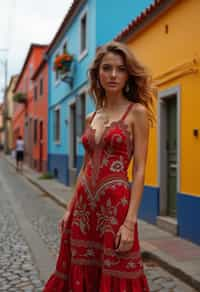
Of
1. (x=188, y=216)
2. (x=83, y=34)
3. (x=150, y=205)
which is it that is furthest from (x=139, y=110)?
(x=83, y=34)

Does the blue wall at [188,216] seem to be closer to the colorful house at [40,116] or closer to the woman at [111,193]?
the woman at [111,193]

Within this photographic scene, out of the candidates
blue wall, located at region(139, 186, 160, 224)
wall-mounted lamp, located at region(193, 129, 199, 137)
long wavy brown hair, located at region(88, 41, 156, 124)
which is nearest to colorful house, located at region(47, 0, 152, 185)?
blue wall, located at region(139, 186, 160, 224)

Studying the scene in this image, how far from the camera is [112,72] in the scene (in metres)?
2.61

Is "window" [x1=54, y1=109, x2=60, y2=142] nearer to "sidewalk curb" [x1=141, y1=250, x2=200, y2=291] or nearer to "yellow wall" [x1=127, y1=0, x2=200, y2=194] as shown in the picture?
"yellow wall" [x1=127, y1=0, x2=200, y2=194]

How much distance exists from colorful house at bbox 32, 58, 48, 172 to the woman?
2009 centimetres

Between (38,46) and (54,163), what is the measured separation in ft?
40.3

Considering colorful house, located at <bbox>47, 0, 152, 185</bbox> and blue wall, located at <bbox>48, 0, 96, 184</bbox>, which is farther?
blue wall, located at <bbox>48, 0, 96, 184</bbox>

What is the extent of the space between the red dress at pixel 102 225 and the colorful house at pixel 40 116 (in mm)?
20104

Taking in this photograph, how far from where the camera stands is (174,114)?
8203 mm

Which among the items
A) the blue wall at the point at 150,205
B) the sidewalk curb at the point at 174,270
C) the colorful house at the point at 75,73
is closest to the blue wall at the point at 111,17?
the colorful house at the point at 75,73

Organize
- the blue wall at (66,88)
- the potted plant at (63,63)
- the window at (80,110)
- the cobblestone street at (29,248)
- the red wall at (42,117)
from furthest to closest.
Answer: the red wall at (42,117)
the potted plant at (63,63)
the window at (80,110)
the blue wall at (66,88)
the cobblestone street at (29,248)

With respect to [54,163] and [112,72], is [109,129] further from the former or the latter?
[54,163]

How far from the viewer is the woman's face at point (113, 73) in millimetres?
2609

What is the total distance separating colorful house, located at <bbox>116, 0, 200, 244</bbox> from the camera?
6.98 m
